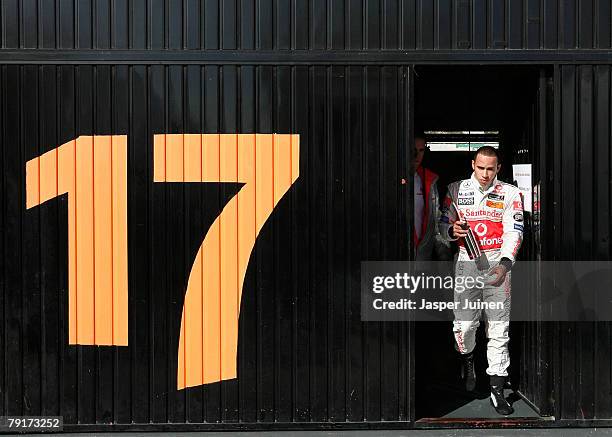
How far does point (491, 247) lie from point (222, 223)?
2293 mm

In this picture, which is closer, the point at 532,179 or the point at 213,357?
the point at 213,357

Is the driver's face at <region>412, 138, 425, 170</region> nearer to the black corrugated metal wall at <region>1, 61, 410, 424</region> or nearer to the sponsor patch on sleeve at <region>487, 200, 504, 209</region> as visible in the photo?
the sponsor patch on sleeve at <region>487, 200, 504, 209</region>

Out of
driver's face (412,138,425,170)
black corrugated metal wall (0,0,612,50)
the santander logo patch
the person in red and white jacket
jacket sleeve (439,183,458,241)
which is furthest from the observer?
driver's face (412,138,425,170)

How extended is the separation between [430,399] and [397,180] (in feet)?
6.71

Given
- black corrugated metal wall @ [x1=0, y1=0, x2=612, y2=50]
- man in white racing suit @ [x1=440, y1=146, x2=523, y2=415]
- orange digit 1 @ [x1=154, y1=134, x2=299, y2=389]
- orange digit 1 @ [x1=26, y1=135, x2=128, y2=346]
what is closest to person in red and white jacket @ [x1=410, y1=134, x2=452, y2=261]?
man in white racing suit @ [x1=440, y1=146, x2=523, y2=415]

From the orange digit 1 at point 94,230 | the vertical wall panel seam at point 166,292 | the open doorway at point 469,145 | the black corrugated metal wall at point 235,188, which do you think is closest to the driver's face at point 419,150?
the open doorway at point 469,145

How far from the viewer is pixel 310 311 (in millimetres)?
5711

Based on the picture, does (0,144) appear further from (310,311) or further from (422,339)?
(422,339)

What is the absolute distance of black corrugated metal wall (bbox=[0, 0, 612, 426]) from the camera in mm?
5652

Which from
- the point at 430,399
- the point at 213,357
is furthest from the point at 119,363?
the point at 430,399

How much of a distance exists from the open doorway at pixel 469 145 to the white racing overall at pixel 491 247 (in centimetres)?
24

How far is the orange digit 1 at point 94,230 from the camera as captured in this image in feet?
18.6

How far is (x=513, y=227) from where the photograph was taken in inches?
242

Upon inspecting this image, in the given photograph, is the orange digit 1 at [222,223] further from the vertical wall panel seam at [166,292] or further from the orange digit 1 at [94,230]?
the orange digit 1 at [94,230]
